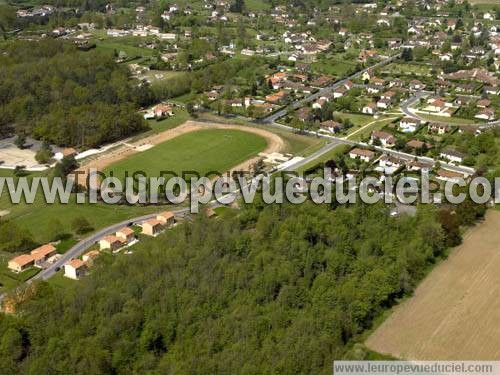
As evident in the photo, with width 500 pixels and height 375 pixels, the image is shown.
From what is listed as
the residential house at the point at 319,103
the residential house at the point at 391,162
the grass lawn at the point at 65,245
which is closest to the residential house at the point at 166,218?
the grass lawn at the point at 65,245

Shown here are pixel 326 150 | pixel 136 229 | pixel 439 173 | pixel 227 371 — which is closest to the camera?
pixel 227 371

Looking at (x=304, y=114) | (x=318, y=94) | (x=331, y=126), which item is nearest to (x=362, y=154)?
(x=331, y=126)

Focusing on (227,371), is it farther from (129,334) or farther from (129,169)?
(129,169)

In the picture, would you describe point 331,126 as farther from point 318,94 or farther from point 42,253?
point 42,253

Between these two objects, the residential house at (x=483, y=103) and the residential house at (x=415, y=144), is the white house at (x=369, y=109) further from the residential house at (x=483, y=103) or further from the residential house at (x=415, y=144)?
the residential house at (x=483, y=103)

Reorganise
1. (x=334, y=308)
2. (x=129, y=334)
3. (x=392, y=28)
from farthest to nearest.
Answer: (x=392, y=28), (x=334, y=308), (x=129, y=334)

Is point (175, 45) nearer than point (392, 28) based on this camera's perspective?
Yes

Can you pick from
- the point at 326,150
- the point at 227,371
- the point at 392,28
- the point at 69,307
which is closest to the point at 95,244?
the point at 69,307
